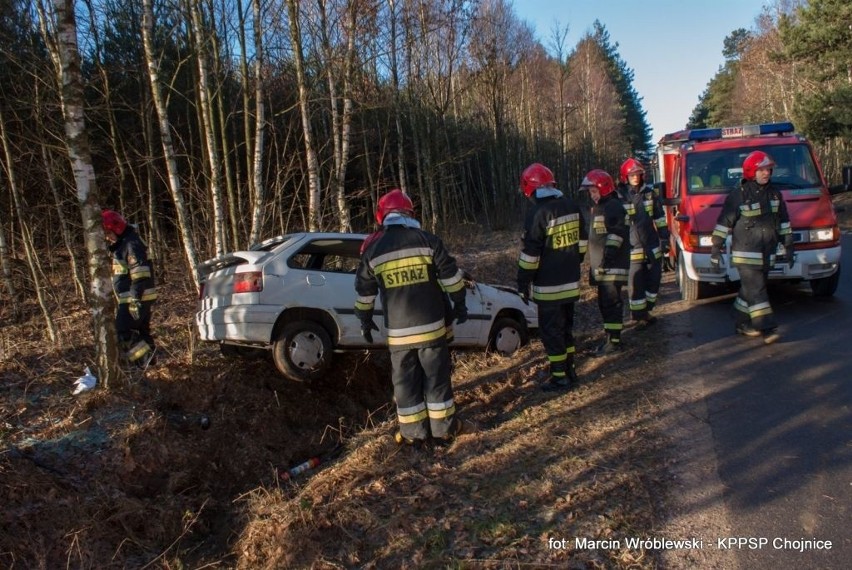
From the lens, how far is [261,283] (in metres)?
5.61

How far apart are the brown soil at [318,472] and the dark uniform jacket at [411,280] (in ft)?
2.67

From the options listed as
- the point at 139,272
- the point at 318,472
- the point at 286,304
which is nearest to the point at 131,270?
the point at 139,272

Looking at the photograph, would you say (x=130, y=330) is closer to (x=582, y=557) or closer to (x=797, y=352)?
(x=582, y=557)

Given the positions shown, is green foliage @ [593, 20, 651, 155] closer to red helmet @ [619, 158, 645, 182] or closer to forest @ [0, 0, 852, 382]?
forest @ [0, 0, 852, 382]

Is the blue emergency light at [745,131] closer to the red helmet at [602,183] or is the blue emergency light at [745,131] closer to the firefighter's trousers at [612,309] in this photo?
the red helmet at [602,183]

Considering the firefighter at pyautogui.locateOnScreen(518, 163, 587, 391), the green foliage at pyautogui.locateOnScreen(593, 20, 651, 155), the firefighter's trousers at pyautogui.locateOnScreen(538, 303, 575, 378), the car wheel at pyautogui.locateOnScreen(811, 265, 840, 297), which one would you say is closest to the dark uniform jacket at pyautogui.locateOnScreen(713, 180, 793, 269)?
the car wheel at pyautogui.locateOnScreen(811, 265, 840, 297)

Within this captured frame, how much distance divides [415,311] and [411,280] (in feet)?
0.72

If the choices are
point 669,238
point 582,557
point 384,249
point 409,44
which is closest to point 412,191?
point 409,44

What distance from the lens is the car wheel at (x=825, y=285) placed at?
800cm

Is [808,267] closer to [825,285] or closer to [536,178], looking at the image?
[825,285]

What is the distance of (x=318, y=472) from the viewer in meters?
4.39

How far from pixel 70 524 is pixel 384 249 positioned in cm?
258

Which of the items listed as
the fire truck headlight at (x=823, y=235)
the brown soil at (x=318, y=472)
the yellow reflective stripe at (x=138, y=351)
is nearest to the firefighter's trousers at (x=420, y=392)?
the brown soil at (x=318, y=472)

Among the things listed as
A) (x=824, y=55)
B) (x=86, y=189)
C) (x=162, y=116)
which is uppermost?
(x=824, y=55)
